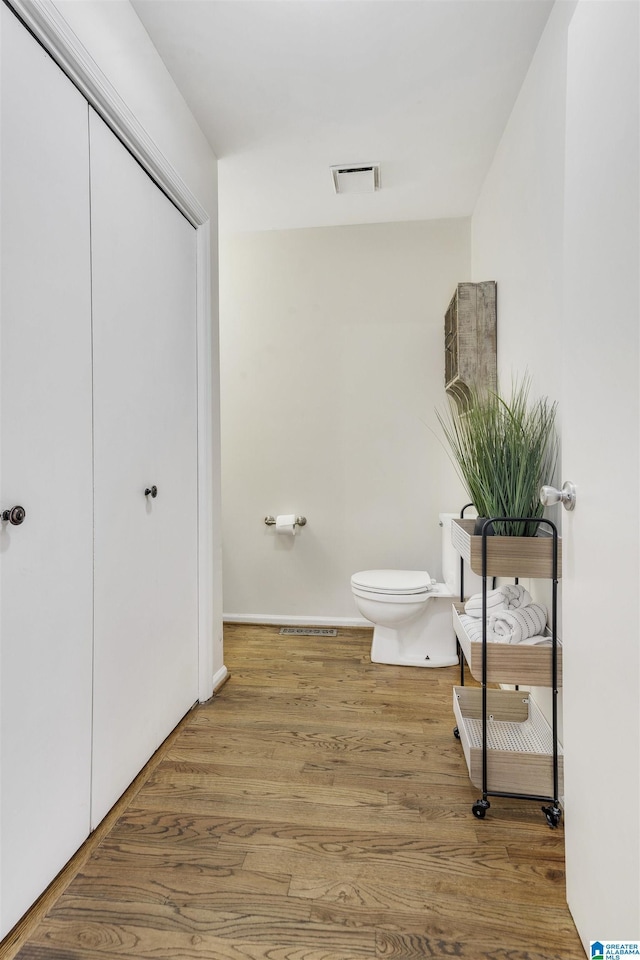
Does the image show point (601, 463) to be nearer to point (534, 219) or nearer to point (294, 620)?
point (534, 219)

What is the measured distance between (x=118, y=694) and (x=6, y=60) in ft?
4.97

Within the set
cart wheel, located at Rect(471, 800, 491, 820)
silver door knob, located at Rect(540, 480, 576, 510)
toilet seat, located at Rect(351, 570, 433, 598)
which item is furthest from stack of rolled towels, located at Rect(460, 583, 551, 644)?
toilet seat, located at Rect(351, 570, 433, 598)

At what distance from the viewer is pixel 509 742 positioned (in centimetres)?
164

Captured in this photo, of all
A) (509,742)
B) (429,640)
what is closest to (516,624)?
(509,742)

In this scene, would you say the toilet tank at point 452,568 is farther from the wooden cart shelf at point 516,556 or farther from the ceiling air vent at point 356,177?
the ceiling air vent at point 356,177

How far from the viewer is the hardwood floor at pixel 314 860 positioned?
1.06m

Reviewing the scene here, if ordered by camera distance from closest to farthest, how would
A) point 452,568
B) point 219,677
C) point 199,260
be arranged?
point 199,260, point 219,677, point 452,568

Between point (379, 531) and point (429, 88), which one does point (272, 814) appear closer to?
point (379, 531)

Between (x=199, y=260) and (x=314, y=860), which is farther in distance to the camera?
(x=199, y=260)

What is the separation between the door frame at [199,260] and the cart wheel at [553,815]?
1302 mm

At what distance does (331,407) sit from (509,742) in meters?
1.98

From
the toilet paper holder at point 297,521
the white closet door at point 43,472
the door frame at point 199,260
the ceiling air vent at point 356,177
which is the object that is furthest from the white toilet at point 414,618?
the ceiling air vent at point 356,177

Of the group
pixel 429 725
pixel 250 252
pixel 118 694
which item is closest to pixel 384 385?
pixel 250 252

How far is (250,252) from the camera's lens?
10.2ft
